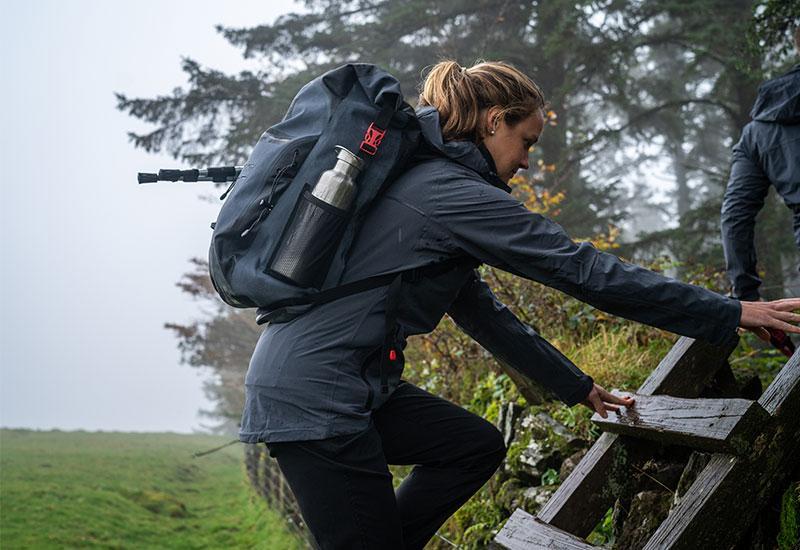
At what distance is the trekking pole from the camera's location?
285 cm

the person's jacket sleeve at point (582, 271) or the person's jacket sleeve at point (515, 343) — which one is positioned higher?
the person's jacket sleeve at point (582, 271)

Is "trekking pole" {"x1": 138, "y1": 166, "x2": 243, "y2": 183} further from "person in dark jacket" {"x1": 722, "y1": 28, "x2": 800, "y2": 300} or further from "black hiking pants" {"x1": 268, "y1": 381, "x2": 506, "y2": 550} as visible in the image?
"person in dark jacket" {"x1": 722, "y1": 28, "x2": 800, "y2": 300}

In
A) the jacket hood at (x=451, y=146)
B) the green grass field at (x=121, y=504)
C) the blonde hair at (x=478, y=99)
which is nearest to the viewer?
the jacket hood at (x=451, y=146)

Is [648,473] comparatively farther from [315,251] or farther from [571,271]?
[315,251]

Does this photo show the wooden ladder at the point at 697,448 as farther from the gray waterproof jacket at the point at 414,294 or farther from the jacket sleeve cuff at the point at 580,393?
the gray waterproof jacket at the point at 414,294

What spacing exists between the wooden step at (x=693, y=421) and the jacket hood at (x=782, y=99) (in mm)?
2214

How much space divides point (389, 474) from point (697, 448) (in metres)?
1.12

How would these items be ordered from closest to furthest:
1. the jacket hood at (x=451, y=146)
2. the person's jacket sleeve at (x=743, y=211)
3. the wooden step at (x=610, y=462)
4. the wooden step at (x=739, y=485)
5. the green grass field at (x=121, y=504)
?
the wooden step at (x=739, y=485) < the jacket hood at (x=451, y=146) < the wooden step at (x=610, y=462) < the person's jacket sleeve at (x=743, y=211) < the green grass field at (x=121, y=504)

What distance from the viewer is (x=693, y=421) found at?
242 centimetres

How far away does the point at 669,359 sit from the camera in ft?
9.95

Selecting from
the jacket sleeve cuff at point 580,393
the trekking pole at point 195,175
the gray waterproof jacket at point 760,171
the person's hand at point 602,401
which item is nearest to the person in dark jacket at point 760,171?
the gray waterproof jacket at point 760,171

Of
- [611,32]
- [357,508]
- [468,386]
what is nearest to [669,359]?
[357,508]

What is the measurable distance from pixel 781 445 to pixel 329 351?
1.56 metres

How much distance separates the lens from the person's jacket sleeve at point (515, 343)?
276 centimetres
